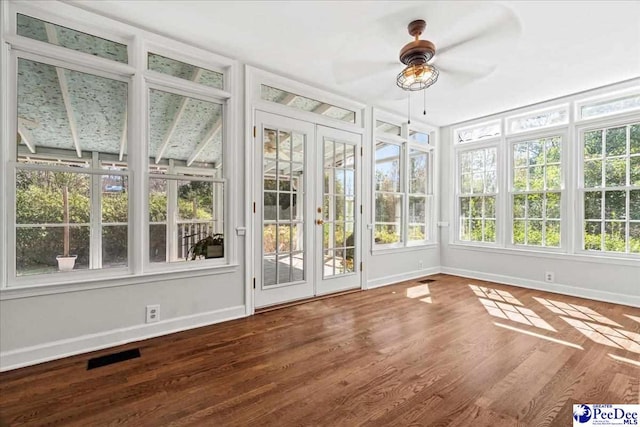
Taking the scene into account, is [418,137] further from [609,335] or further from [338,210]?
[609,335]

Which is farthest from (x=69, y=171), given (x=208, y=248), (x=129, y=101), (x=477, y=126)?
(x=477, y=126)

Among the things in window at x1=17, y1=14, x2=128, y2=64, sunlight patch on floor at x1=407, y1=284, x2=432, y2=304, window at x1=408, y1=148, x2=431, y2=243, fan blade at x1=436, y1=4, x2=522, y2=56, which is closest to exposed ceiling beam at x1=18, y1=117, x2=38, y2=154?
window at x1=17, y1=14, x2=128, y2=64

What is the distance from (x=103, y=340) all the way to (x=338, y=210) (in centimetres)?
288

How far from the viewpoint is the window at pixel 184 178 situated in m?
2.85

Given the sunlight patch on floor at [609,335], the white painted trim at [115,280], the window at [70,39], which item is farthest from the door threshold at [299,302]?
the window at [70,39]

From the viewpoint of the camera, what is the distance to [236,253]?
3.25m

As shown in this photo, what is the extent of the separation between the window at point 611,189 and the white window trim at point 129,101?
4.61 m

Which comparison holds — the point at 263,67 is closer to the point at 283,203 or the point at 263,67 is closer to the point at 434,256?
the point at 283,203

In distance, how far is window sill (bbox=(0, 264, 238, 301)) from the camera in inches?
87.1

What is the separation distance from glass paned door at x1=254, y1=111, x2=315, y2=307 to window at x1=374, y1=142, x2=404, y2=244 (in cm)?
137

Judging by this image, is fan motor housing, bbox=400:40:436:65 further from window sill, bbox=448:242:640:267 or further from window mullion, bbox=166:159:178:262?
window sill, bbox=448:242:640:267

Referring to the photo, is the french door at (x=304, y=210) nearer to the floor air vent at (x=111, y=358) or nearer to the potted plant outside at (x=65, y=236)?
the floor air vent at (x=111, y=358)

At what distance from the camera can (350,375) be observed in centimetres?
210

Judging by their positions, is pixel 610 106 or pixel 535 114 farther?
pixel 535 114
